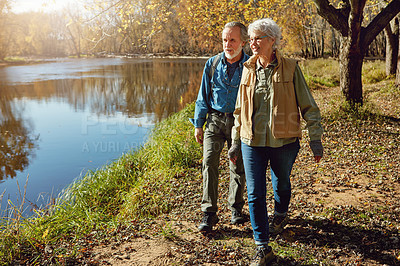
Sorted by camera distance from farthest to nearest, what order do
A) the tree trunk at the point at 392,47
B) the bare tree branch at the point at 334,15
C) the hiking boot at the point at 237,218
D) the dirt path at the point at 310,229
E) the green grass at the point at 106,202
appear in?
the tree trunk at the point at 392,47 < the bare tree branch at the point at 334,15 < the green grass at the point at 106,202 < the hiking boot at the point at 237,218 < the dirt path at the point at 310,229

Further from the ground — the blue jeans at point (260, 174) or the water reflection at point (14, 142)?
the blue jeans at point (260, 174)

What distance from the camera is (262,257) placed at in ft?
9.90

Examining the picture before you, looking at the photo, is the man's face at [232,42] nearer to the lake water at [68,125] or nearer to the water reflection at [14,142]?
the lake water at [68,125]

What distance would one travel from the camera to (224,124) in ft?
12.5

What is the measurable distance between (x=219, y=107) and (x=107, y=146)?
24.5 feet

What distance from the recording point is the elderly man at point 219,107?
3.73 m

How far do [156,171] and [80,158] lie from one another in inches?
152

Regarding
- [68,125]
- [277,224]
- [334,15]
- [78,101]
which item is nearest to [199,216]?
[277,224]

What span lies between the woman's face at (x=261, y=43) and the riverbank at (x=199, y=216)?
1.86 m

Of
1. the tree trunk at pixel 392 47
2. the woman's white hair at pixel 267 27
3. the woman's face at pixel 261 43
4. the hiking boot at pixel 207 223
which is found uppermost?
the tree trunk at pixel 392 47

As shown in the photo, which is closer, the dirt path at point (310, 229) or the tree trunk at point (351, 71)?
the dirt path at point (310, 229)

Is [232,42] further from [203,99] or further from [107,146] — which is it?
[107,146]

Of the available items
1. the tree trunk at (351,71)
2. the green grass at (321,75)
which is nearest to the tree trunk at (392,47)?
the green grass at (321,75)

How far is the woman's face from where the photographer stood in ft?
9.73
